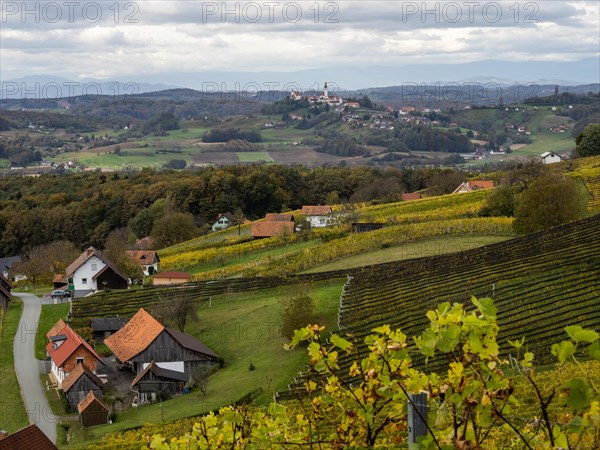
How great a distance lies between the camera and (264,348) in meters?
36.6

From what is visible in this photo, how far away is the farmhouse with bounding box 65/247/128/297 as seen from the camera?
53.6m

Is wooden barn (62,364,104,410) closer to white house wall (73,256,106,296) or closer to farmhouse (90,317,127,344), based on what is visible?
farmhouse (90,317,127,344)

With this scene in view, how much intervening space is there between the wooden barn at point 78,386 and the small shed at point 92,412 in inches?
54.0

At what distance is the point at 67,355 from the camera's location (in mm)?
35219

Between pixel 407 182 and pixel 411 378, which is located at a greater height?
pixel 411 378

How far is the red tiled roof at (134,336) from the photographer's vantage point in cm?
3753

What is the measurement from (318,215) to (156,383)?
4381 centimetres

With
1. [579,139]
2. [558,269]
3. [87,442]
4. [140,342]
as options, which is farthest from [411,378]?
[579,139]

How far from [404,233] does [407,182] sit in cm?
4472

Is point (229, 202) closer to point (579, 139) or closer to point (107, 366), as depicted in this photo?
point (579, 139)

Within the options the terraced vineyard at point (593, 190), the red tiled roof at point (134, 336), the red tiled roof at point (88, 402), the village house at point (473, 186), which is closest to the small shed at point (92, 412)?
the red tiled roof at point (88, 402)

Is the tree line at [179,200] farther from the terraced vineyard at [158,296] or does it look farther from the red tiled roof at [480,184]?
the terraced vineyard at [158,296]

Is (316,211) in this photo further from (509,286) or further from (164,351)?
(509,286)

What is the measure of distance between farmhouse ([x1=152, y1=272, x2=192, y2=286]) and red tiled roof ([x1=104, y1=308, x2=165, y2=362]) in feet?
43.1
